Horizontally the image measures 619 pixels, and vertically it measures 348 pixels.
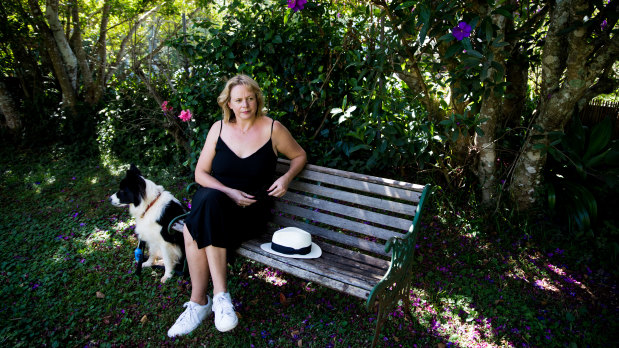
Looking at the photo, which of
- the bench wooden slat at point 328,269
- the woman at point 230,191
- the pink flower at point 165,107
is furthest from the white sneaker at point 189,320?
the pink flower at point 165,107

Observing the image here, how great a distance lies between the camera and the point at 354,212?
290 centimetres

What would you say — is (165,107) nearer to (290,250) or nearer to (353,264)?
(290,250)

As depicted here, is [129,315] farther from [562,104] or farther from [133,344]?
[562,104]

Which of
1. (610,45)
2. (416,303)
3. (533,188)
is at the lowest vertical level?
(416,303)

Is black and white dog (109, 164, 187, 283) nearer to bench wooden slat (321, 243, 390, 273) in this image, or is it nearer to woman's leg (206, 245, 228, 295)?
woman's leg (206, 245, 228, 295)

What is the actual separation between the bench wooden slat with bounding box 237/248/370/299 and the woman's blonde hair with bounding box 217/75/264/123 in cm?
116

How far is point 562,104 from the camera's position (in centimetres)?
322

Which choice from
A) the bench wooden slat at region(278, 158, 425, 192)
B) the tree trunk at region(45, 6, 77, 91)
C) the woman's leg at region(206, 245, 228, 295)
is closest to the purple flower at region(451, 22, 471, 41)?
the bench wooden slat at region(278, 158, 425, 192)

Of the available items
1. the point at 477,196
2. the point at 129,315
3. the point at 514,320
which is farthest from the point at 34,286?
the point at 477,196

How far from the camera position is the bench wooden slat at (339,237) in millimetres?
2785

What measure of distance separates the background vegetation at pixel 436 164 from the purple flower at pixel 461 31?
6 centimetres

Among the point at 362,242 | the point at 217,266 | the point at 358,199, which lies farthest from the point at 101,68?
the point at 362,242

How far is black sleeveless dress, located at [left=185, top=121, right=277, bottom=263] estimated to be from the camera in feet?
8.67

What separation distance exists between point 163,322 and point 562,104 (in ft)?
12.9
